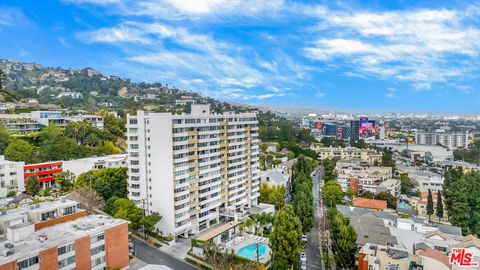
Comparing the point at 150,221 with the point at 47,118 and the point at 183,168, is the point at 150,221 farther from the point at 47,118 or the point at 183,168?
the point at 47,118

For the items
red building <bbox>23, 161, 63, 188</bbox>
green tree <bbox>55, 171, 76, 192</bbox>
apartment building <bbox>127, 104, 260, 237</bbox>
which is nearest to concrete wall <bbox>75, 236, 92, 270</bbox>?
apartment building <bbox>127, 104, 260, 237</bbox>

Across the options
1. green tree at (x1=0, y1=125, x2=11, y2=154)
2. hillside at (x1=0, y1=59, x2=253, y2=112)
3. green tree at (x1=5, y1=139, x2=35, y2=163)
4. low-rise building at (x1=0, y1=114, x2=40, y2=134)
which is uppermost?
hillside at (x1=0, y1=59, x2=253, y2=112)

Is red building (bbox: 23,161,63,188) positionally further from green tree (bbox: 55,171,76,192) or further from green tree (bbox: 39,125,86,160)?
green tree (bbox: 39,125,86,160)

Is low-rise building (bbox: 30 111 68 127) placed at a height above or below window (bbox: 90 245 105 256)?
above

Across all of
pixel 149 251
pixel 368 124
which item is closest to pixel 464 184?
pixel 149 251

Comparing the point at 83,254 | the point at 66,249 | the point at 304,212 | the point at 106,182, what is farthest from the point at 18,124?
the point at 304,212

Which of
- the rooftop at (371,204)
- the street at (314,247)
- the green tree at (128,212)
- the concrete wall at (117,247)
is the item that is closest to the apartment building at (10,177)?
the green tree at (128,212)

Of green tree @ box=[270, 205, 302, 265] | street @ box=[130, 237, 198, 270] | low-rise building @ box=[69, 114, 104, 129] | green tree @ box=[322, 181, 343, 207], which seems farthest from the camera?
low-rise building @ box=[69, 114, 104, 129]
